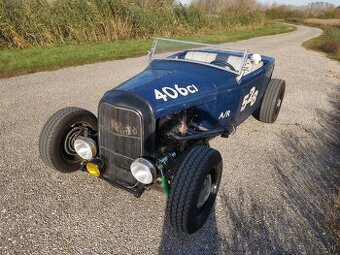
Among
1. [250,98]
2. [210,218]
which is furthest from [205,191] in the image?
[250,98]

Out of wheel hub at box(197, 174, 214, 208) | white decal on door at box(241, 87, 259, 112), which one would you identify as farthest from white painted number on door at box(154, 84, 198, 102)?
white decal on door at box(241, 87, 259, 112)

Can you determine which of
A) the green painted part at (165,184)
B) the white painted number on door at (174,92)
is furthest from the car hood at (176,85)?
the green painted part at (165,184)

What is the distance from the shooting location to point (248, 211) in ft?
11.9

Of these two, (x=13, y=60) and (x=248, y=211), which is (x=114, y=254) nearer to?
(x=248, y=211)

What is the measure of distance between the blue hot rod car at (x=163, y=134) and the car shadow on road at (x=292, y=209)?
0.42 m

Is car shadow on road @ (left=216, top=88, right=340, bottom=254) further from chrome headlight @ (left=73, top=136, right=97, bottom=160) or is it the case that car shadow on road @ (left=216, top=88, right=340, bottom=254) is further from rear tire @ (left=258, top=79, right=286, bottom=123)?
chrome headlight @ (left=73, top=136, right=97, bottom=160)

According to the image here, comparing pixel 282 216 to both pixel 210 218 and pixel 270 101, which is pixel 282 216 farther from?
pixel 270 101

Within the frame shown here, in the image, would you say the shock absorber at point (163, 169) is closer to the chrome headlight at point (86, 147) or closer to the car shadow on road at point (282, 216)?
the car shadow on road at point (282, 216)

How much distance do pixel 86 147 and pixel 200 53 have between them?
2625 millimetres

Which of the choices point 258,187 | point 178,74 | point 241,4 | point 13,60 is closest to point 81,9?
point 13,60

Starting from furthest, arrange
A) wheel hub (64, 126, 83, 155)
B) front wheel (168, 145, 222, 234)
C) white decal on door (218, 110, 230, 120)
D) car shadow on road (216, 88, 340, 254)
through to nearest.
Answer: white decal on door (218, 110, 230, 120) < wheel hub (64, 126, 83, 155) < car shadow on road (216, 88, 340, 254) < front wheel (168, 145, 222, 234)

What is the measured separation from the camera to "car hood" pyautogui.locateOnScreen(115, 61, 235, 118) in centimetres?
345

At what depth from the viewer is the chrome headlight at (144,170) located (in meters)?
3.03

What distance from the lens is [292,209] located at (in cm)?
371
